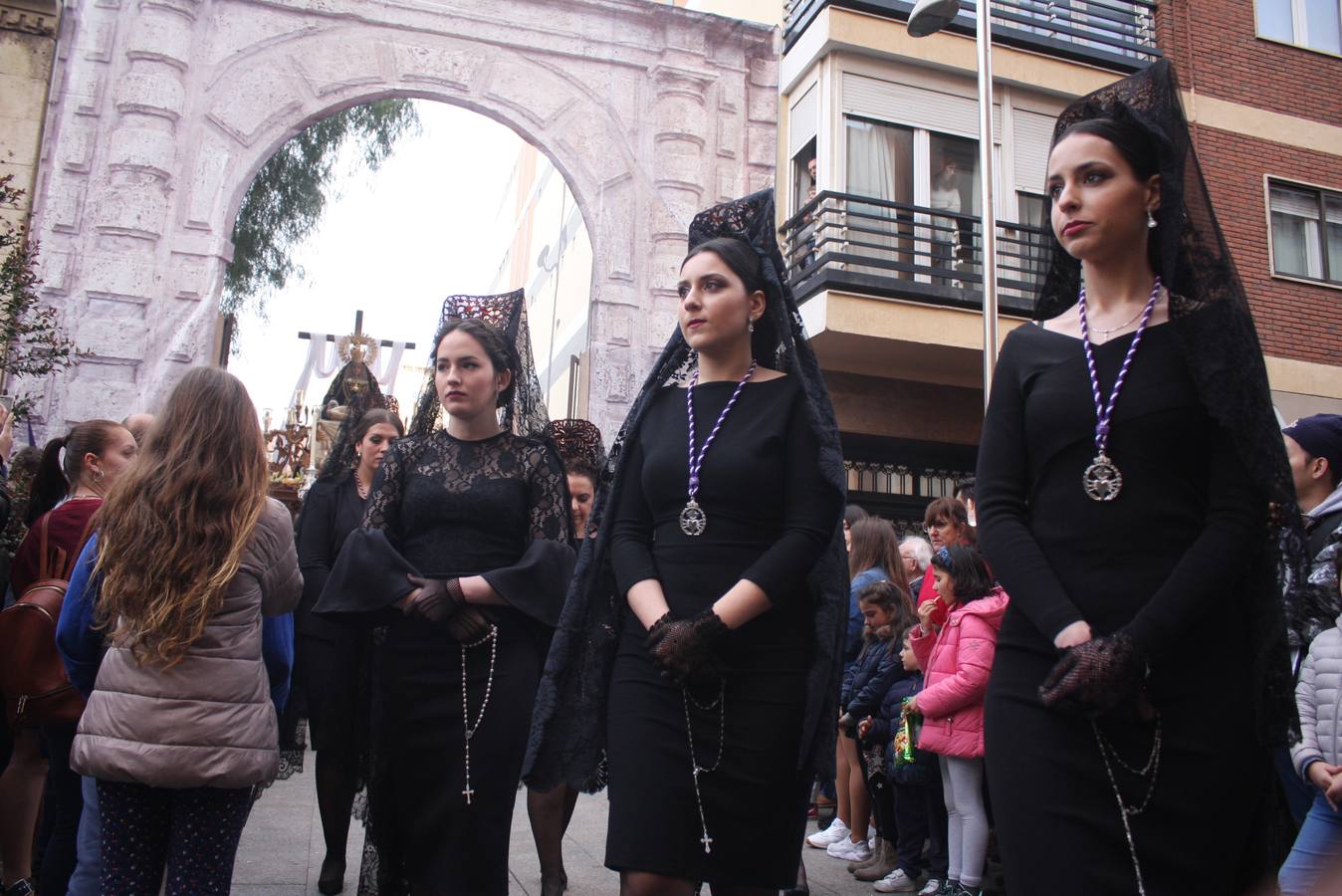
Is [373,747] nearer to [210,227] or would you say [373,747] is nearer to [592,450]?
[592,450]

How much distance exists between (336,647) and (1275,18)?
611 inches

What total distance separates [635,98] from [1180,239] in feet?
36.7

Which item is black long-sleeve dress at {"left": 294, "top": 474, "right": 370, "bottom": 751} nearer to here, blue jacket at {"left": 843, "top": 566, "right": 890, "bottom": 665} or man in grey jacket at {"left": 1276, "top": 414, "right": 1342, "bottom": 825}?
blue jacket at {"left": 843, "top": 566, "right": 890, "bottom": 665}

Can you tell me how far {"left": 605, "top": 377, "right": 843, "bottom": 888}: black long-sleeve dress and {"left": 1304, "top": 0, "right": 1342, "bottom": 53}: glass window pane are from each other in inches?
610

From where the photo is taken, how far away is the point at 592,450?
7.21 metres

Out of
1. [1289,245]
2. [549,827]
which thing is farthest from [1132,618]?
[1289,245]

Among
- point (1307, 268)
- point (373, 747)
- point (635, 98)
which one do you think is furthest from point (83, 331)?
point (1307, 268)

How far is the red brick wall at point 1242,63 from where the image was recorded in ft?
47.5

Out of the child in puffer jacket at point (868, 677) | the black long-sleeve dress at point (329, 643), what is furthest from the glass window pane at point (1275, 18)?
the black long-sleeve dress at point (329, 643)

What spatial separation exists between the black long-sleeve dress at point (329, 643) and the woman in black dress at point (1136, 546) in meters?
3.14

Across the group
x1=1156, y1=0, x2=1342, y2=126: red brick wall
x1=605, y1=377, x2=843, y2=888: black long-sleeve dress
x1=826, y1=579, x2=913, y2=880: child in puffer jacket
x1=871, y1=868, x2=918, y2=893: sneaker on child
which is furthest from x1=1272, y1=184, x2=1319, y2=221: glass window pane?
x1=605, y1=377, x2=843, y2=888: black long-sleeve dress

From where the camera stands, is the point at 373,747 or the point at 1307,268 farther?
the point at 1307,268

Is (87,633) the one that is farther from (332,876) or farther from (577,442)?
(577,442)

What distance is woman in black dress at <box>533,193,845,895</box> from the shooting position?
9.40 feet
